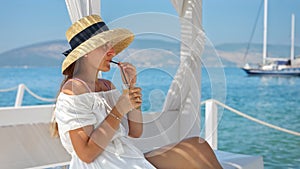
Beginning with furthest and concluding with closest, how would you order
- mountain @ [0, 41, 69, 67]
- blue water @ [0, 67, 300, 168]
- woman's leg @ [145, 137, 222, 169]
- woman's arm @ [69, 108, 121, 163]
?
mountain @ [0, 41, 69, 67] → blue water @ [0, 67, 300, 168] → woman's leg @ [145, 137, 222, 169] → woman's arm @ [69, 108, 121, 163]

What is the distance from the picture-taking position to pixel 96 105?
159 cm

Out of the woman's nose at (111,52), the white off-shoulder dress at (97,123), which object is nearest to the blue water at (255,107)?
the white off-shoulder dress at (97,123)

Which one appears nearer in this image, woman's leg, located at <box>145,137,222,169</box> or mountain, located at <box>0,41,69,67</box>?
woman's leg, located at <box>145,137,222,169</box>

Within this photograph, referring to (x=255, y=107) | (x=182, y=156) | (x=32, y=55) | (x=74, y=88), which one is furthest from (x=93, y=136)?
(x=32, y=55)

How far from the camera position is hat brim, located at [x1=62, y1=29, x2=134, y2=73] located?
1422 millimetres

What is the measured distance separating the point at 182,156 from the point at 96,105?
0.46 m

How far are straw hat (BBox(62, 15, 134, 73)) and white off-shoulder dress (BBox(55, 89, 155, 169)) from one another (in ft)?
0.52

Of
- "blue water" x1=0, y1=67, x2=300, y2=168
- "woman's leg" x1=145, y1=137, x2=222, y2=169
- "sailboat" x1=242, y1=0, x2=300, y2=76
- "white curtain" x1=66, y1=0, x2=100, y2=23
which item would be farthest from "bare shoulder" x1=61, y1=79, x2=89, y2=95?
"sailboat" x1=242, y1=0, x2=300, y2=76

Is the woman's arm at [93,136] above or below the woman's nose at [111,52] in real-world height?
below

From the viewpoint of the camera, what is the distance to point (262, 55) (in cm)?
1592

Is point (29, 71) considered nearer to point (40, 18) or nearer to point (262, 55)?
point (40, 18)

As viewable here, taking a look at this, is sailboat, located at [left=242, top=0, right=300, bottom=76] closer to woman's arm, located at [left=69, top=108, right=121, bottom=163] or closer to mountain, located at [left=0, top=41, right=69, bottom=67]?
mountain, located at [left=0, top=41, right=69, bottom=67]

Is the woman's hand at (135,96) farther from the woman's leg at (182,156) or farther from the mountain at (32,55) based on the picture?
the mountain at (32,55)

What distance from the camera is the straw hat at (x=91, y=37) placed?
1.43 m
